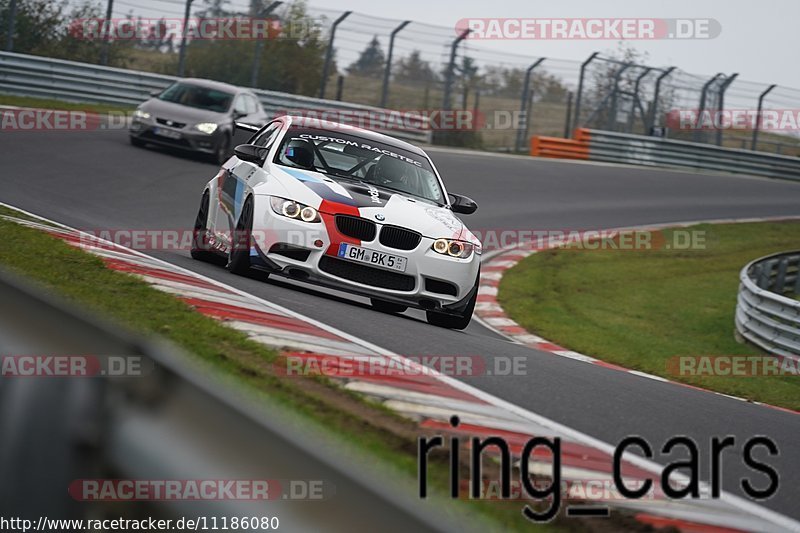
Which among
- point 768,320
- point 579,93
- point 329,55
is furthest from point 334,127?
point 579,93

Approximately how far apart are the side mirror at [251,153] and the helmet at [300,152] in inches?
8.0

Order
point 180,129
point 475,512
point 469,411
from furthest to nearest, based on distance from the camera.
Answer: point 180,129 < point 469,411 < point 475,512

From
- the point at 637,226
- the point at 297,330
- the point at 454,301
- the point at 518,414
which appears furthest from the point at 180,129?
the point at 518,414

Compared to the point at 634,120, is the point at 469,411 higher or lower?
lower

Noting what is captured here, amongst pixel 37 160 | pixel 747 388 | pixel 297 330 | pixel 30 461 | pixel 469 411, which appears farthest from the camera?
pixel 37 160

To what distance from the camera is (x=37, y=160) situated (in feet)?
52.4

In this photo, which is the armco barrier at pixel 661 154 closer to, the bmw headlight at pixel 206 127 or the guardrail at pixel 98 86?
the guardrail at pixel 98 86

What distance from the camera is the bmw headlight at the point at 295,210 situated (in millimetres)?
8219

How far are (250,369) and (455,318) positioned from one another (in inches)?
158

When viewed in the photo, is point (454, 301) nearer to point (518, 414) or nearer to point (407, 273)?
point (407, 273)

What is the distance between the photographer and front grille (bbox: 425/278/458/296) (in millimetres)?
8469

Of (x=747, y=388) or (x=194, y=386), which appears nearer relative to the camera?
(x=194, y=386)

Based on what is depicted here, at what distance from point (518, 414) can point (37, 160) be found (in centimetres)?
1242

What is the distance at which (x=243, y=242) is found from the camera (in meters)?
8.57
